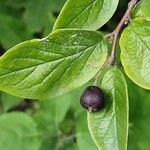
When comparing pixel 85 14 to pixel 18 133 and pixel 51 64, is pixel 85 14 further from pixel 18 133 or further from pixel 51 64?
pixel 18 133

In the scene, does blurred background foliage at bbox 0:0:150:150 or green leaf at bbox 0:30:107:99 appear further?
blurred background foliage at bbox 0:0:150:150

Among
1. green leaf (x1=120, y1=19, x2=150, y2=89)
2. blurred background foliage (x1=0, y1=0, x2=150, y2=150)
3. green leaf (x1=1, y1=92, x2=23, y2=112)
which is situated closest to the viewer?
green leaf (x1=120, y1=19, x2=150, y2=89)

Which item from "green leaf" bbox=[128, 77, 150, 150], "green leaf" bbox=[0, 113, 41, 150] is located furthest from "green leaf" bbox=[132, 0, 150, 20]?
"green leaf" bbox=[0, 113, 41, 150]

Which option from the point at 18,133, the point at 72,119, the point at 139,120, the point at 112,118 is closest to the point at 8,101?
the point at 18,133

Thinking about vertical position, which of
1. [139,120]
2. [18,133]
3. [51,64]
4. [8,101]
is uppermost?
[51,64]

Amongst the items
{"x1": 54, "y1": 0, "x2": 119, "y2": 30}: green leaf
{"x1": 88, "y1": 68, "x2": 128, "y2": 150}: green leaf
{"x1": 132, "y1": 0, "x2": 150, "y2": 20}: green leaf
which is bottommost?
{"x1": 88, "y1": 68, "x2": 128, "y2": 150}: green leaf

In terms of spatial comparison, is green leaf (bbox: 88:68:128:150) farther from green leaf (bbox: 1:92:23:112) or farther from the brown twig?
green leaf (bbox: 1:92:23:112)
